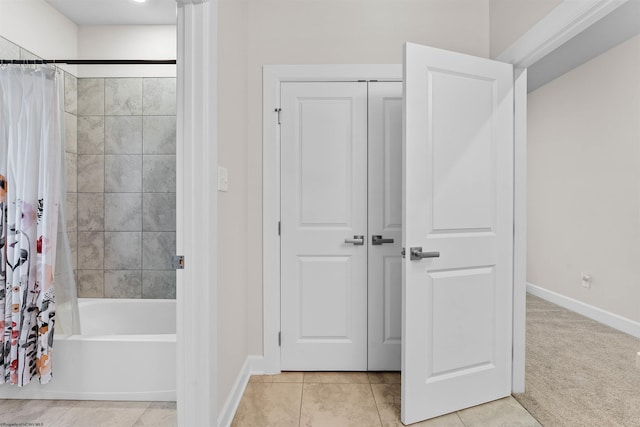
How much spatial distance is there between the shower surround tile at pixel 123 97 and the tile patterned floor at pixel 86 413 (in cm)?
202

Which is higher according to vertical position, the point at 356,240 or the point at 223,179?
the point at 223,179

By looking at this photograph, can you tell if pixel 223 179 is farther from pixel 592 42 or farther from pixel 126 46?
pixel 592 42

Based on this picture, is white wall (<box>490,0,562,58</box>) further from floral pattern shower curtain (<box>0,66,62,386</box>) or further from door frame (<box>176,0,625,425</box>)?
floral pattern shower curtain (<box>0,66,62,386</box>)

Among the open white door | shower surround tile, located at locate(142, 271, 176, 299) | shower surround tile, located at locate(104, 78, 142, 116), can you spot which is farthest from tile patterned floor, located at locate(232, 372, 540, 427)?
shower surround tile, located at locate(104, 78, 142, 116)

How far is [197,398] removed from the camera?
1425mm

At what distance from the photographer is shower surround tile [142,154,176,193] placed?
274 cm

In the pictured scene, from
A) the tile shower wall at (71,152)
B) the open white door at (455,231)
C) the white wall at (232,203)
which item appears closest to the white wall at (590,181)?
the open white door at (455,231)

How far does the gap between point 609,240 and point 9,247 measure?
15.3 feet

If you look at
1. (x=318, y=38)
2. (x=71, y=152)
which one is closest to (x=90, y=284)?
(x=71, y=152)

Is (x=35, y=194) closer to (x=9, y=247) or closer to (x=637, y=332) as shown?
(x=9, y=247)

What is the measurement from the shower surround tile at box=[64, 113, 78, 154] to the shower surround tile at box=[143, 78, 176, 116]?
0.55m

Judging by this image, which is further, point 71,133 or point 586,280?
point 586,280

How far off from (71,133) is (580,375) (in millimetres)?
4061

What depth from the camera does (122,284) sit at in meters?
2.78
